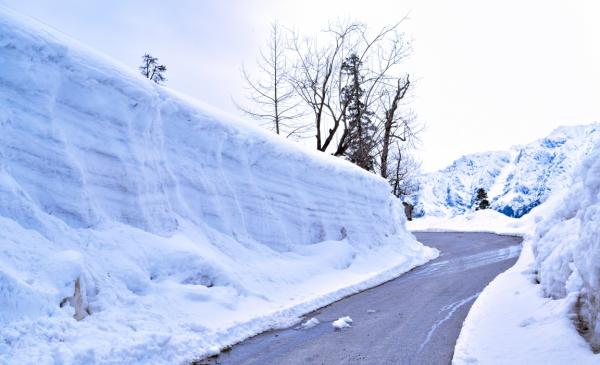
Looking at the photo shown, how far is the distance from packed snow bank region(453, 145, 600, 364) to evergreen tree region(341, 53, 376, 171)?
1850 centimetres

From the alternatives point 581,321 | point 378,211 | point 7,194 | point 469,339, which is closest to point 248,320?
point 469,339

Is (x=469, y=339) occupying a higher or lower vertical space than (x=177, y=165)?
lower

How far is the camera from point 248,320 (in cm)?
744

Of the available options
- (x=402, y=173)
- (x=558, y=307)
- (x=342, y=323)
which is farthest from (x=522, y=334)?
(x=402, y=173)

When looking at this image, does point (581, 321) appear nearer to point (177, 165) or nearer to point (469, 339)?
point (469, 339)

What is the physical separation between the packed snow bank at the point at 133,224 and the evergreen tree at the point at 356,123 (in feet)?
46.8

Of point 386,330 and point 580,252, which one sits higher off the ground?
point 580,252

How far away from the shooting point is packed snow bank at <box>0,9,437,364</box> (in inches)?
220

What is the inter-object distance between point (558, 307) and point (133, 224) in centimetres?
706

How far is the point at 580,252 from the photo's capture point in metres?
5.16

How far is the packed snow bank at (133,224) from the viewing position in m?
5.59

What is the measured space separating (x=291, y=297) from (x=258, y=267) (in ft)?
3.57

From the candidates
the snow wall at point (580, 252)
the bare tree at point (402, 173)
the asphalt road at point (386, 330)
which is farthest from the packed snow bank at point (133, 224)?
the bare tree at point (402, 173)

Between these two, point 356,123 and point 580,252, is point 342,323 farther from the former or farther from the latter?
point 356,123
